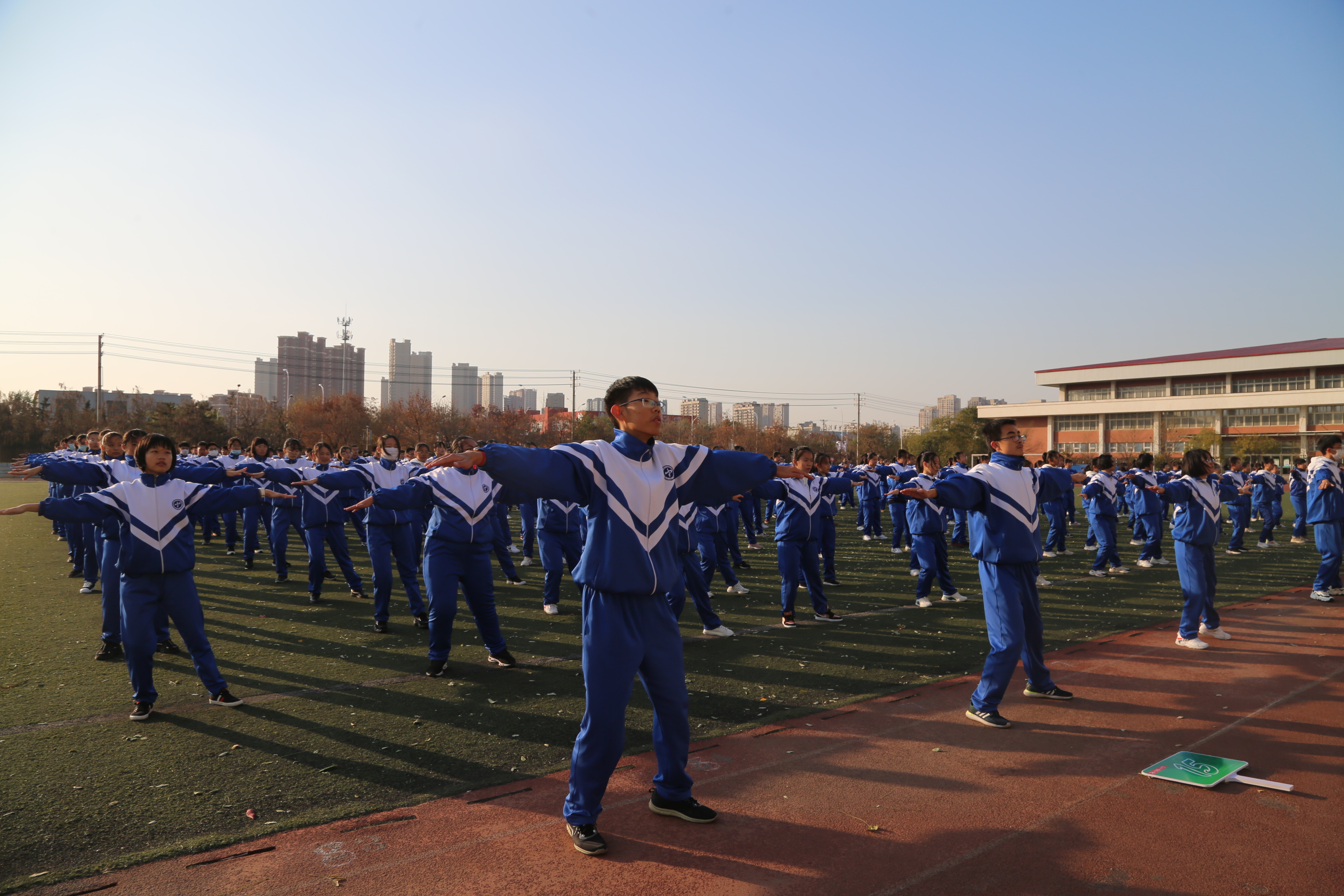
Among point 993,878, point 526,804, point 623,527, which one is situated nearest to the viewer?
point 993,878

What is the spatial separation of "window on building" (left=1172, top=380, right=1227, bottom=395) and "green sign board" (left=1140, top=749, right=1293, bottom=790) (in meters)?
73.4

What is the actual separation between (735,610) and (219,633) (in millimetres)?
6172

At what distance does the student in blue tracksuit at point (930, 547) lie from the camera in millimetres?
10977

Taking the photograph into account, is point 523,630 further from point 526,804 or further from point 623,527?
point 623,527

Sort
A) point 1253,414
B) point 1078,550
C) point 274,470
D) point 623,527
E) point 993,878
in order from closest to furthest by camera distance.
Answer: point 993,878, point 623,527, point 274,470, point 1078,550, point 1253,414

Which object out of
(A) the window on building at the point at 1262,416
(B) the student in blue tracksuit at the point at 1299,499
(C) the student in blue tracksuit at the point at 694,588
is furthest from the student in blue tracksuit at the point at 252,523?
(A) the window on building at the point at 1262,416

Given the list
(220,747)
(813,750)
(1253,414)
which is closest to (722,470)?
(813,750)

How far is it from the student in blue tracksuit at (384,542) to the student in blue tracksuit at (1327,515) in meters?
11.7

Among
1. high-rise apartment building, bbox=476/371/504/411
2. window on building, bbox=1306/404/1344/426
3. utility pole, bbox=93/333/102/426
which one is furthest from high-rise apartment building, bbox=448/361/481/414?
window on building, bbox=1306/404/1344/426

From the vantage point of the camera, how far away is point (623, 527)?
159 inches

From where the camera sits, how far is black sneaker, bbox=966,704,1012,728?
5.82 metres

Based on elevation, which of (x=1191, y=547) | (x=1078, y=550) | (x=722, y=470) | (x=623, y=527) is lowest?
(x=1078, y=550)

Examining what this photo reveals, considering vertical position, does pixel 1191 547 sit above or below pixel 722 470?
below

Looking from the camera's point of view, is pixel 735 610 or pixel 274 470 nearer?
pixel 274 470
